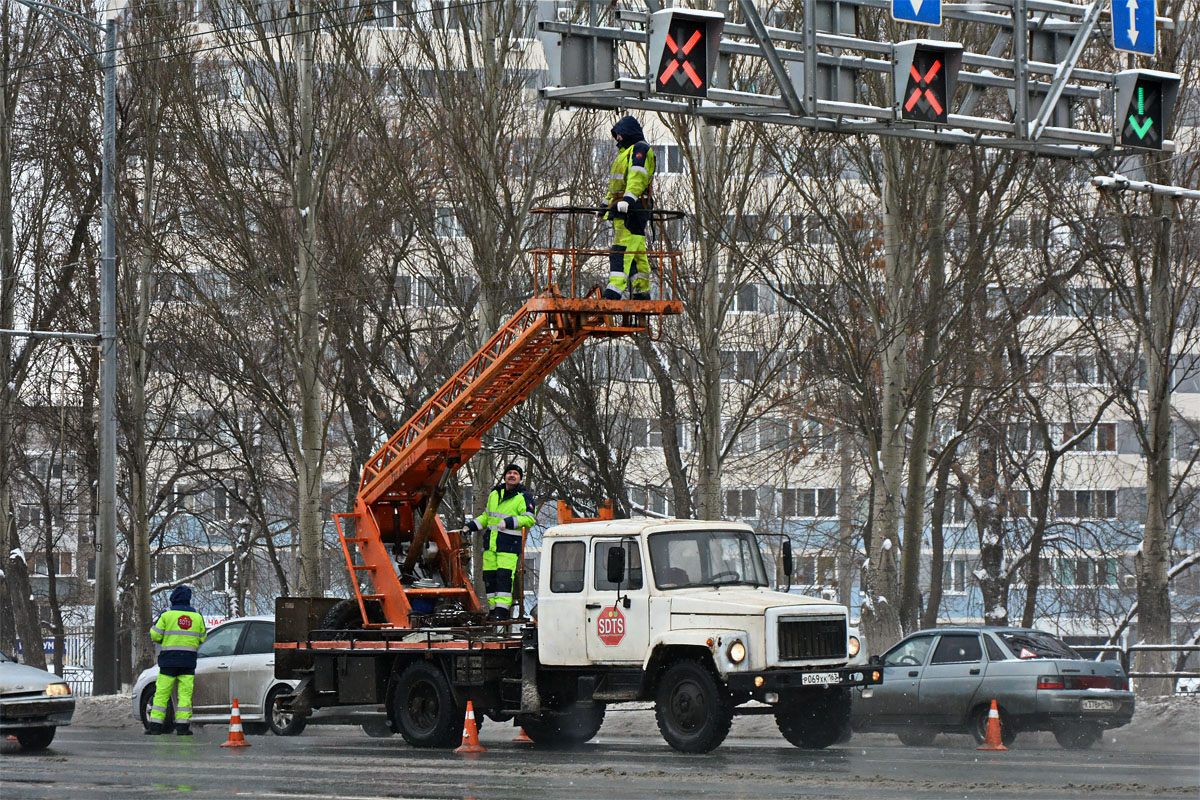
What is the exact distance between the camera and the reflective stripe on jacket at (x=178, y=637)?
2005cm

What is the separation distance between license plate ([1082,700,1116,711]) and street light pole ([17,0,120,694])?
1582 centimetres

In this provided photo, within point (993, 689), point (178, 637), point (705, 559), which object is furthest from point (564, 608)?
point (178, 637)

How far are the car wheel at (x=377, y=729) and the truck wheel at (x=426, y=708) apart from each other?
1.63 meters

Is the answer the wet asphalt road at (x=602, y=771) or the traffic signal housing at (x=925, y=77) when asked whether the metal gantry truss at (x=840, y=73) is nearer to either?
the traffic signal housing at (x=925, y=77)

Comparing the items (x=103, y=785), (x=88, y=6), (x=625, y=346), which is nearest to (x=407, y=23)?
(x=88, y=6)

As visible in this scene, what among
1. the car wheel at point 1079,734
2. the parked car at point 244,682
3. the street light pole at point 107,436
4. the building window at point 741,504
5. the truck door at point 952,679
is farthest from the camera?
the building window at point 741,504

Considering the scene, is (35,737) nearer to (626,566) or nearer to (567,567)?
(567,567)

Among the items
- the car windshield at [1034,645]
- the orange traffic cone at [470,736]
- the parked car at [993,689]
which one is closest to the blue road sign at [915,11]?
the parked car at [993,689]

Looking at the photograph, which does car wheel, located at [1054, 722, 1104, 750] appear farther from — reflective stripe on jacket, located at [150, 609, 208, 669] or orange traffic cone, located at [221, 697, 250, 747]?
reflective stripe on jacket, located at [150, 609, 208, 669]

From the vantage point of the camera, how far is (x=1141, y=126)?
1691 cm

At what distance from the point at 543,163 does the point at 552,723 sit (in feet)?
45.4

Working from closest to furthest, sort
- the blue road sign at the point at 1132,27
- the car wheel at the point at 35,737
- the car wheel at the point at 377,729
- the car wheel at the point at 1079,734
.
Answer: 1. the blue road sign at the point at 1132,27
2. the car wheel at the point at 1079,734
3. the car wheel at the point at 35,737
4. the car wheel at the point at 377,729

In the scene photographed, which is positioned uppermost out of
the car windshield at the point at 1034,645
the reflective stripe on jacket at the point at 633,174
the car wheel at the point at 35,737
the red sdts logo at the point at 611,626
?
the reflective stripe on jacket at the point at 633,174

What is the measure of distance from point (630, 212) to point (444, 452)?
12.3 feet
